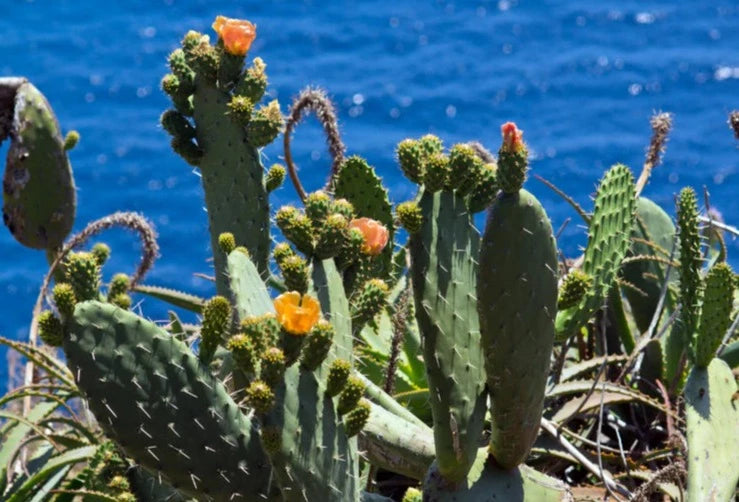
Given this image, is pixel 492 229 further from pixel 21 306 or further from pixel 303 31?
pixel 303 31

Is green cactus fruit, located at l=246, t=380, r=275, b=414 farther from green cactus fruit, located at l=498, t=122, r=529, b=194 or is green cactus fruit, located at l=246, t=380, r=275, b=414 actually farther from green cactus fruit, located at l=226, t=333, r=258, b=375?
green cactus fruit, located at l=498, t=122, r=529, b=194

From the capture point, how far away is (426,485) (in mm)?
1675

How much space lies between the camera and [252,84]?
192 cm

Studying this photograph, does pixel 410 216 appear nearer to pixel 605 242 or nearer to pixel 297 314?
pixel 297 314

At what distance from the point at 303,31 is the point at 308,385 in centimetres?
913

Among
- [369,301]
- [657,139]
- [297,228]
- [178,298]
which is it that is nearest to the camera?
[297,228]

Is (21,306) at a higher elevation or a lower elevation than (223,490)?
lower

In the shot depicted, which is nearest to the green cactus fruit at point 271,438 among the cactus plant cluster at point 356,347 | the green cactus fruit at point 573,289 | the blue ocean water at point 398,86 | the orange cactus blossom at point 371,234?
the cactus plant cluster at point 356,347

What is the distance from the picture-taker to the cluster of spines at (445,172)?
152 cm

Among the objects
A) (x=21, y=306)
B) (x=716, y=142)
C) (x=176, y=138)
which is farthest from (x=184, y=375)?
(x=716, y=142)

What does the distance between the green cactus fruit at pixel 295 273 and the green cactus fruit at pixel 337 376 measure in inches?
4.9

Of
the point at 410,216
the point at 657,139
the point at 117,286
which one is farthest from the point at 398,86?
the point at 410,216

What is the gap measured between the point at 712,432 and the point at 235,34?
2.88 feet

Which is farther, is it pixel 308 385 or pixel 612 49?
pixel 612 49
